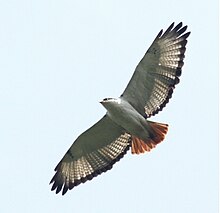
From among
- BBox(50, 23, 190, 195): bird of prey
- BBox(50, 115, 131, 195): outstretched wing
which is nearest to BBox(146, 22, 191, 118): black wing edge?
BBox(50, 23, 190, 195): bird of prey

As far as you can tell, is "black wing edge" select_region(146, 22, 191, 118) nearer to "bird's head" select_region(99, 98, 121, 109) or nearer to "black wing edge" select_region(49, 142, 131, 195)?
"bird's head" select_region(99, 98, 121, 109)

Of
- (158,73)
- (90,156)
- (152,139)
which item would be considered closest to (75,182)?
(90,156)

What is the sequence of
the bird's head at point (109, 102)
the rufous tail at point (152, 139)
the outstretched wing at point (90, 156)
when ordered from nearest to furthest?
1. the bird's head at point (109, 102)
2. the rufous tail at point (152, 139)
3. the outstretched wing at point (90, 156)

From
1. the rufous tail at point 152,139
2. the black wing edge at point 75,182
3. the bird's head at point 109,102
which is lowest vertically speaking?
the rufous tail at point 152,139

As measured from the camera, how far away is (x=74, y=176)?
16.0 metres

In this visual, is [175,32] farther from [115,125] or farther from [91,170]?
[91,170]

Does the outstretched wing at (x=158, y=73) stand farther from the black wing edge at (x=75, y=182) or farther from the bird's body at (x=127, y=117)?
the black wing edge at (x=75, y=182)

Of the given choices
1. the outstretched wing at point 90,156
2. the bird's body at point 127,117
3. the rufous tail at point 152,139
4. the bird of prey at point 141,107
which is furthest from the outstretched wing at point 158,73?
the outstretched wing at point 90,156

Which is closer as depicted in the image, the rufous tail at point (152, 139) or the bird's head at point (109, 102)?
the bird's head at point (109, 102)

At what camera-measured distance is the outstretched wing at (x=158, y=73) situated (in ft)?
48.7

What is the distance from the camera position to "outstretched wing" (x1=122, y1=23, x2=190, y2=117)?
585 inches

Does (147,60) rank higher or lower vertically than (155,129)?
higher

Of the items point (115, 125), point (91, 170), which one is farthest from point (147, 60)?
point (91, 170)

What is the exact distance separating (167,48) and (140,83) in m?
0.76
